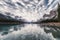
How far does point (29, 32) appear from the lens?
5.29ft

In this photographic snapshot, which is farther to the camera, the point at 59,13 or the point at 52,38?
the point at 59,13

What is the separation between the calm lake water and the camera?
1471 millimetres

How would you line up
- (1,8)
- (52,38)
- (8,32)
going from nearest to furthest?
(52,38) → (8,32) → (1,8)

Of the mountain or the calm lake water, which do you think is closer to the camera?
the calm lake water

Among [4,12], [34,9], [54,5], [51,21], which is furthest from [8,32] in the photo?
[54,5]

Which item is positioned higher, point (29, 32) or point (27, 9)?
point (27, 9)

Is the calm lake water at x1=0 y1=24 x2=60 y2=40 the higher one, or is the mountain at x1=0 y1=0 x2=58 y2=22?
the mountain at x1=0 y1=0 x2=58 y2=22

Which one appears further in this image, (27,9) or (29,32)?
(27,9)

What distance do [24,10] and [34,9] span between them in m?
0.14

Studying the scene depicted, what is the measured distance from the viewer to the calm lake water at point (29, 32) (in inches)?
57.9

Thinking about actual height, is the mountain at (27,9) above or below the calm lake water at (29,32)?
above

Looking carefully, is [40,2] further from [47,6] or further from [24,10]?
[24,10]

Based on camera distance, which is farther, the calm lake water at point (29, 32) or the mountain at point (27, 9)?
the mountain at point (27, 9)

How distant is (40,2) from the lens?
1791 mm
